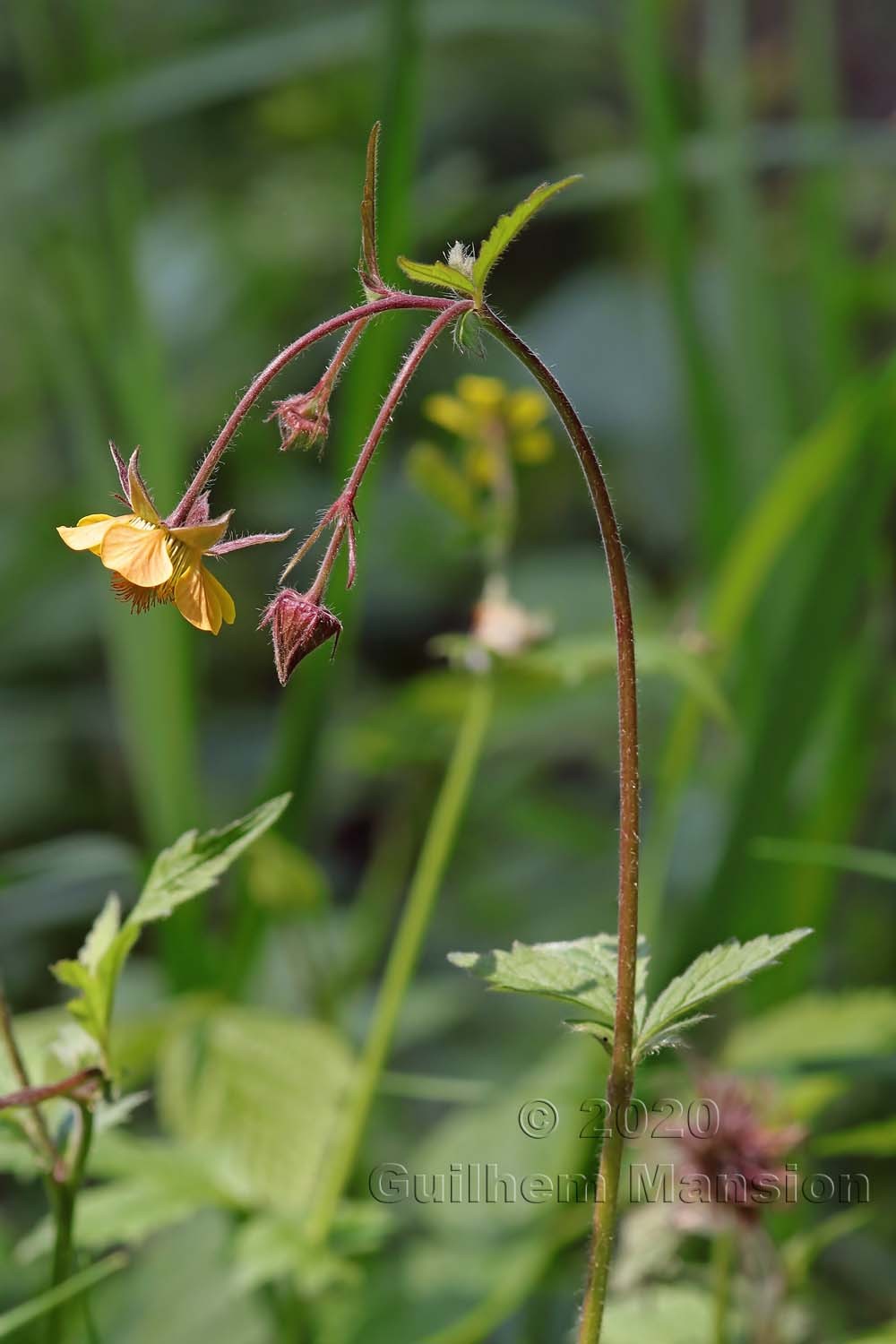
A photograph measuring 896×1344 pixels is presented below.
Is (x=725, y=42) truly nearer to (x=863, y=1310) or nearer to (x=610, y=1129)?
(x=863, y=1310)

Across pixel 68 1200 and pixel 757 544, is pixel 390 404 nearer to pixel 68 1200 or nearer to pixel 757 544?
pixel 68 1200

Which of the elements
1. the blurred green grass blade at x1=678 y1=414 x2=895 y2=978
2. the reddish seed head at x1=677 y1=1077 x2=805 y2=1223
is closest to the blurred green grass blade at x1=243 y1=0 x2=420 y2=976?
the blurred green grass blade at x1=678 y1=414 x2=895 y2=978

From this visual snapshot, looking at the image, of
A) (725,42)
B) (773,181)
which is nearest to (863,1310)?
(725,42)

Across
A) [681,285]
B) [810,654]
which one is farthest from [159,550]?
[681,285]

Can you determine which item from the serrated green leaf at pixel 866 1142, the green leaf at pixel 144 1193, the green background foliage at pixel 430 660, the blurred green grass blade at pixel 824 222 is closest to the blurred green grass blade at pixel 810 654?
the green background foliage at pixel 430 660

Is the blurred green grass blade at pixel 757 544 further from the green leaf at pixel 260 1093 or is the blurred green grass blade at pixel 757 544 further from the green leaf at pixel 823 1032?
the green leaf at pixel 260 1093
